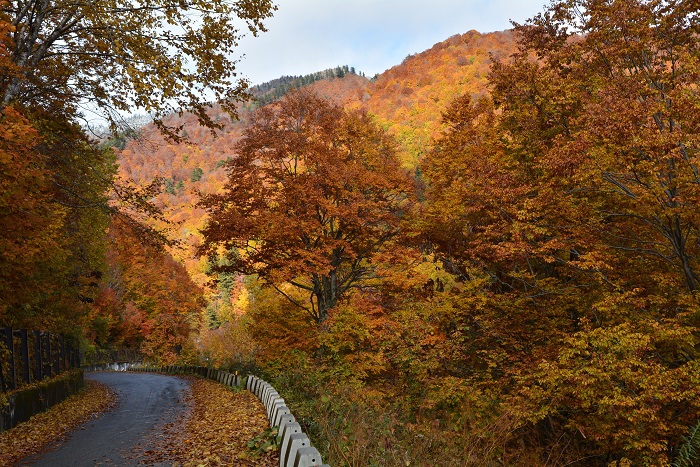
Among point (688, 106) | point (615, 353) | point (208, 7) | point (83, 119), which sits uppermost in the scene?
point (208, 7)

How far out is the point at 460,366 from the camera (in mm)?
17844

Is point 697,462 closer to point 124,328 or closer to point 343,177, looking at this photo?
point 343,177

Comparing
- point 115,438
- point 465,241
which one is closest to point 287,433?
point 115,438

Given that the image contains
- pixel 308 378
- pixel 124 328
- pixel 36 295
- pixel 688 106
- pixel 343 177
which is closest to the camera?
pixel 688 106

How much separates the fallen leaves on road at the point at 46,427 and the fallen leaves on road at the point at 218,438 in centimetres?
234

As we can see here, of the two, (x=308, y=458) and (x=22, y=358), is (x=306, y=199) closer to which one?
(x=22, y=358)

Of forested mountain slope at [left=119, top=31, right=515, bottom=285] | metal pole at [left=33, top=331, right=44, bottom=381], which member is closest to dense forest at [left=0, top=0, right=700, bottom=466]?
metal pole at [left=33, top=331, right=44, bottom=381]

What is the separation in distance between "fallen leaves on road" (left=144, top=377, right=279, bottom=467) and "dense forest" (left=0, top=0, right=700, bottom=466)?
3.34ft

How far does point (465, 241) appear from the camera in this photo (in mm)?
19250

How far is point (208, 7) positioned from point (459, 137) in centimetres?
1362

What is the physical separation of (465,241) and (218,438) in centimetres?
1332

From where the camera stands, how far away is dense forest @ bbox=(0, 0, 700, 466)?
9930 mm

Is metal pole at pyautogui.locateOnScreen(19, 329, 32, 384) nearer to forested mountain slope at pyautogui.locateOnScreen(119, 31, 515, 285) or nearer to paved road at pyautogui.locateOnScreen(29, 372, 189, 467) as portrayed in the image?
paved road at pyautogui.locateOnScreen(29, 372, 189, 467)

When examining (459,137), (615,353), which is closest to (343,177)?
(459,137)
